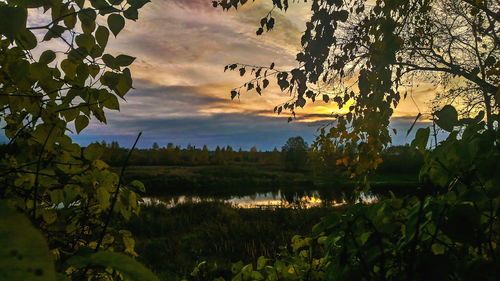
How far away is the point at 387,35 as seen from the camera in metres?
3.37

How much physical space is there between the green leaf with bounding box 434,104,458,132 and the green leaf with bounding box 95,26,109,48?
4.49 ft

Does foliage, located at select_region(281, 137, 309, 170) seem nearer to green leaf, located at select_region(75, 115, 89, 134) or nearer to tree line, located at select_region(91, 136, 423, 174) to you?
tree line, located at select_region(91, 136, 423, 174)

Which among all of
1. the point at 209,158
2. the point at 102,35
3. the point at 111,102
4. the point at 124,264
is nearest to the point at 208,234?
the point at 111,102

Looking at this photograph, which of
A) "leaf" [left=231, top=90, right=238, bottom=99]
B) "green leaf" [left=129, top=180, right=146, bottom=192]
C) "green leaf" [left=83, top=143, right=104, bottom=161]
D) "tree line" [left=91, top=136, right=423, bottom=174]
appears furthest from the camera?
"tree line" [left=91, top=136, right=423, bottom=174]

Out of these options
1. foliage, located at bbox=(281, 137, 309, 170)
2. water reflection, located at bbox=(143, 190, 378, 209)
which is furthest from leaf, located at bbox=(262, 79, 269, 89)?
foliage, located at bbox=(281, 137, 309, 170)

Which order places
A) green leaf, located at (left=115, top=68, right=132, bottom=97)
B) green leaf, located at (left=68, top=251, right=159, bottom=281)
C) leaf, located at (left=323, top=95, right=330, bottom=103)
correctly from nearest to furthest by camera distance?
green leaf, located at (left=68, top=251, right=159, bottom=281) → green leaf, located at (left=115, top=68, right=132, bottom=97) → leaf, located at (left=323, top=95, right=330, bottom=103)

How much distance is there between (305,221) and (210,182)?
1023 inches

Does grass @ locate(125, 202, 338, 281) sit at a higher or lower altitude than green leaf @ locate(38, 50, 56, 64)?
lower

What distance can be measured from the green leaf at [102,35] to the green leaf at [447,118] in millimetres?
1370

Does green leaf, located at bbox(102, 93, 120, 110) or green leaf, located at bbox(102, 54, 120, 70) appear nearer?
green leaf, located at bbox(102, 54, 120, 70)

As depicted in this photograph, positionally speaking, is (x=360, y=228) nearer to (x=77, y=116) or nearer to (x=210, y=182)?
(x=77, y=116)

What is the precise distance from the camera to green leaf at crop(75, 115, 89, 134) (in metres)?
1.72

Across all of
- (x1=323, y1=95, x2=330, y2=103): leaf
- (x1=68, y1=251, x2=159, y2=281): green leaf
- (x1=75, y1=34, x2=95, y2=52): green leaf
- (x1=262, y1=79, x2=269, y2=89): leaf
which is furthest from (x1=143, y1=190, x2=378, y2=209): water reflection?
(x1=68, y1=251, x2=159, y2=281): green leaf

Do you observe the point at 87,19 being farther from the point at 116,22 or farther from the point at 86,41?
the point at 116,22
